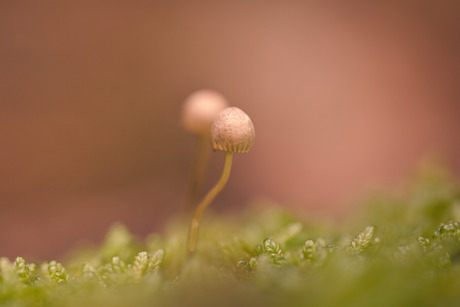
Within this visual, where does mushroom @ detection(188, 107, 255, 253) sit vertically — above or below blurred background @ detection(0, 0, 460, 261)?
below

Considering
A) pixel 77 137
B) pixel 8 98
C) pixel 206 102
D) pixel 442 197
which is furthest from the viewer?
pixel 77 137

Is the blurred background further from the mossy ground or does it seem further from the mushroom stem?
the mushroom stem

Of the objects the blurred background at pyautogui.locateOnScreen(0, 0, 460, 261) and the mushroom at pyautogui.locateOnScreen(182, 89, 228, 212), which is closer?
the mushroom at pyautogui.locateOnScreen(182, 89, 228, 212)

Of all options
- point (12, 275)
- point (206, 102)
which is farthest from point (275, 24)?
point (12, 275)

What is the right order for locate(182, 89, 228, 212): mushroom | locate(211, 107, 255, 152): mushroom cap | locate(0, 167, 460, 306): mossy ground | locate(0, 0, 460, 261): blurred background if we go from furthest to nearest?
locate(0, 0, 460, 261): blurred background, locate(182, 89, 228, 212): mushroom, locate(211, 107, 255, 152): mushroom cap, locate(0, 167, 460, 306): mossy ground

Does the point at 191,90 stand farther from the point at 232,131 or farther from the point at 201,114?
the point at 232,131

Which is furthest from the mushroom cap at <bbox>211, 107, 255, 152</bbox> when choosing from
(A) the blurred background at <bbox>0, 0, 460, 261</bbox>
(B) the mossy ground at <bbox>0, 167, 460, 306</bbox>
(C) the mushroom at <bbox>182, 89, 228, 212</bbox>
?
(A) the blurred background at <bbox>0, 0, 460, 261</bbox>

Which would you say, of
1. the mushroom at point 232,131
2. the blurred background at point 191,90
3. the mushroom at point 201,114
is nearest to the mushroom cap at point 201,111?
the mushroom at point 201,114

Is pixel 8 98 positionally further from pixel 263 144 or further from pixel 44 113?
pixel 263 144
